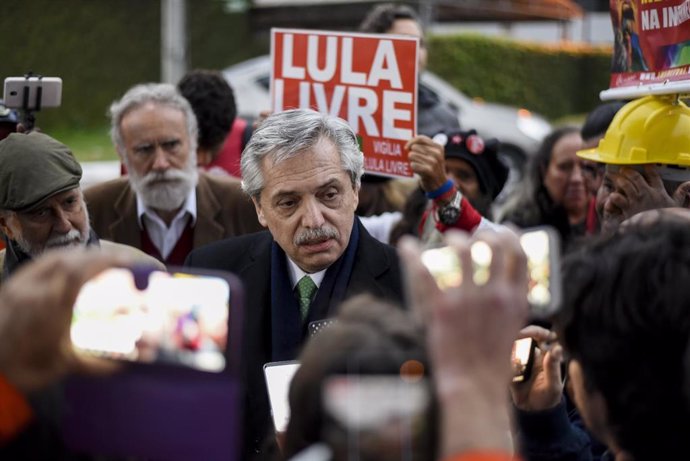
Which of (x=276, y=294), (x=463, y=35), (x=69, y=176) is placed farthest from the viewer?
(x=463, y=35)

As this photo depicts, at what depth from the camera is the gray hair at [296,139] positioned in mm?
3926

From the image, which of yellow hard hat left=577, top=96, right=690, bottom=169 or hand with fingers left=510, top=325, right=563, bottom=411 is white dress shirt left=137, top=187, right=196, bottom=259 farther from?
hand with fingers left=510, top=325, right=563, bottom=411

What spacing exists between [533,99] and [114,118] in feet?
64.0

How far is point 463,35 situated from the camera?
21781 mm

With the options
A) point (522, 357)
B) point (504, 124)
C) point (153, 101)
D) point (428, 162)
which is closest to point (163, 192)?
point (153, 101)

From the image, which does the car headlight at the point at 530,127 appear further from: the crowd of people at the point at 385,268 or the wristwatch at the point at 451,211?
the wristwatch at the point at 451,211

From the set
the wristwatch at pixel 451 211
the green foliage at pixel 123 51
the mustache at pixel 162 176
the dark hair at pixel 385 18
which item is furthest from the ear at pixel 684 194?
the green foliage at pixel 123 51

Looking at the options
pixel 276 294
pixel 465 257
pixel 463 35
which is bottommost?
pixel 276 294

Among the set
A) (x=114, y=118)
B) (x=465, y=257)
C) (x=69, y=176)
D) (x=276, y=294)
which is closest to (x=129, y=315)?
(x=465, y=257)

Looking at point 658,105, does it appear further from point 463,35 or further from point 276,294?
point 463,35

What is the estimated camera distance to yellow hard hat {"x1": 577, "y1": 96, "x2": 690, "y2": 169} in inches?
170

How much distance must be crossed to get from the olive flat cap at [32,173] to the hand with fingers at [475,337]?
2562mm

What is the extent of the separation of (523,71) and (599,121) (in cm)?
1837

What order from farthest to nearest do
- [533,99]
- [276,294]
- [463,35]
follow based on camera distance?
1. [533,99]
2. [463,35]
3. [276,294]
